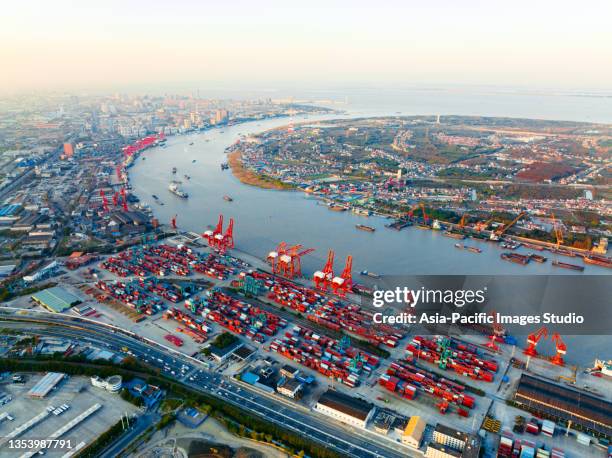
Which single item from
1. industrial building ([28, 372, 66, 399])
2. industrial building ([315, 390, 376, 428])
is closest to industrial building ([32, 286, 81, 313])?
industrial building ([28, 372, 66, 399])

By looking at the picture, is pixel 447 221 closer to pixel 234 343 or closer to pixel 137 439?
pixel 234 343

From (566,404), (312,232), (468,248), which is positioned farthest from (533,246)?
(566,404)

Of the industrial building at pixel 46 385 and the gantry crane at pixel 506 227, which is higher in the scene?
the gantry crane at pixel 506 227

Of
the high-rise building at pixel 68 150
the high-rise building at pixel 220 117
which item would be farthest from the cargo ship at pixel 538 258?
the high-rise building at pixel 220 117

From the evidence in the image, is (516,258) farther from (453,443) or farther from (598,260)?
(453,443)

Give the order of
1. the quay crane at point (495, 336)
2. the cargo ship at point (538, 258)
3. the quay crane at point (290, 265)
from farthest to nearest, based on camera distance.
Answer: the cargo ship at point (538, 258) < the quay crane at point (290, 265) < the quay crane at point (495, 336)

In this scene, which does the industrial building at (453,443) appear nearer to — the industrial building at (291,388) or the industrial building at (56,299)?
the industrial building at (291,388)

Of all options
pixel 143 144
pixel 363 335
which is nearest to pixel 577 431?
pixel 363 335

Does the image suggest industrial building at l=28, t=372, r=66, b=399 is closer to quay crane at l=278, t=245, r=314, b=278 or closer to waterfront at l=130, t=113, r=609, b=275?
quay crane at l=278, t=245, r=314, b=278
